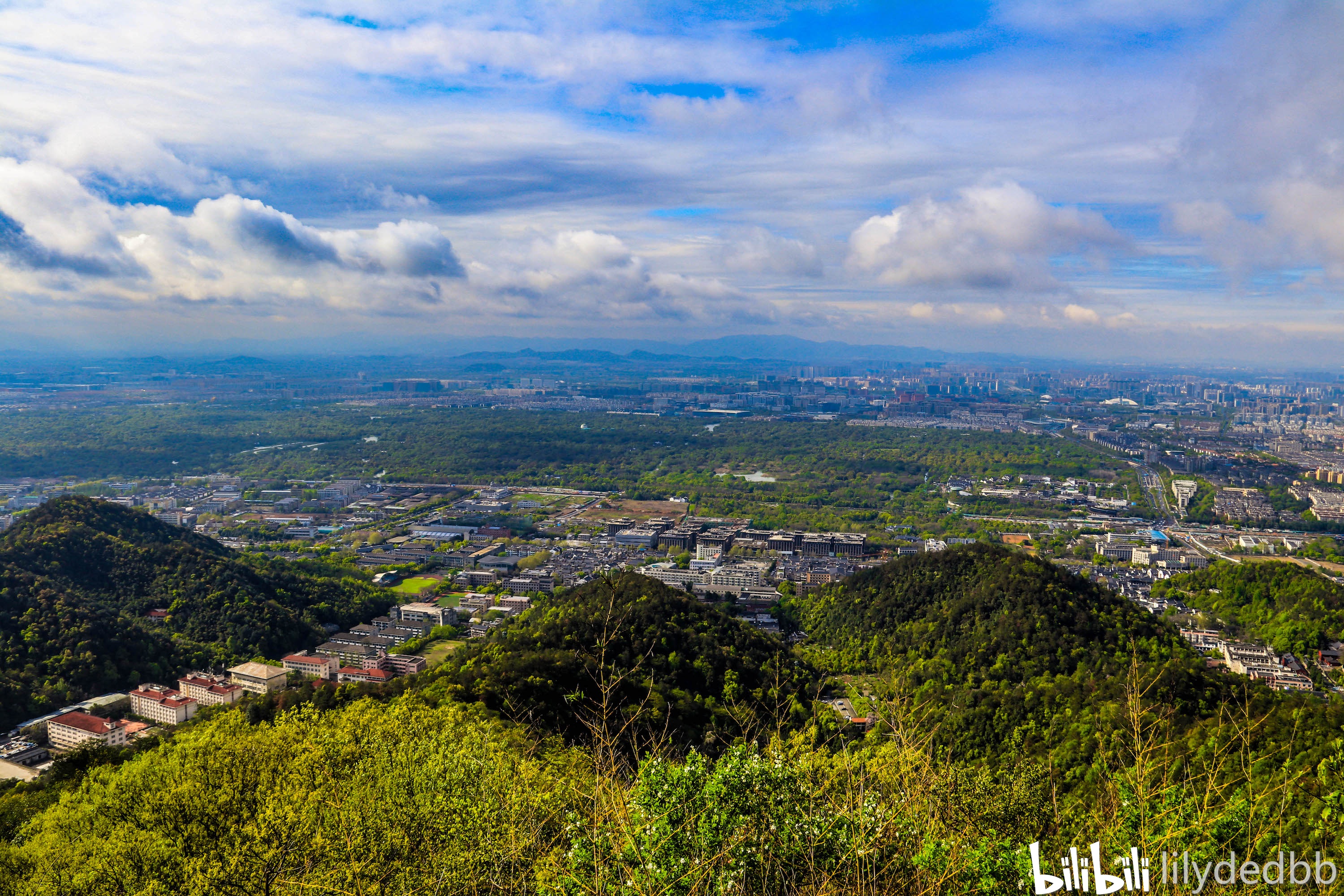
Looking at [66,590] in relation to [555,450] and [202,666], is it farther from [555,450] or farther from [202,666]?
[555,450]

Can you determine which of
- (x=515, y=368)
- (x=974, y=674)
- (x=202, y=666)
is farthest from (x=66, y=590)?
(x=515, y=368)

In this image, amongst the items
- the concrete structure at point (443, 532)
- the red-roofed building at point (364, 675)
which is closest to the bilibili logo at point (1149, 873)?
the red-roofed building at point (364, 675)

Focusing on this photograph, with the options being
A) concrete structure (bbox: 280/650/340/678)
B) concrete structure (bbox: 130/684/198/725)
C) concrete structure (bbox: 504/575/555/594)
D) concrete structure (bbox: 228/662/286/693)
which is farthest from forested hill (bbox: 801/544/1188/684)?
concrete structure (bbox: 130/684/198/725)

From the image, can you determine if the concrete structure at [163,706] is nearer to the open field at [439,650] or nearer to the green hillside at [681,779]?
the green hillside at [681,779]

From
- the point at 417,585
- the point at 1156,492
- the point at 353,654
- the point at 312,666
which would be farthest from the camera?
the point at 1156,492

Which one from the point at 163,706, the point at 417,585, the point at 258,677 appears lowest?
the point at 417,585

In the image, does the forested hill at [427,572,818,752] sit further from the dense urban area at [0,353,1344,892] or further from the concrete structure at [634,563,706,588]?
the concrete structure at [634,563,706,588]

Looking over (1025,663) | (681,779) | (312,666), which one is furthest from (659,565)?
(681,779)

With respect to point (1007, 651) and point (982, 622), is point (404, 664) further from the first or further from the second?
point (1007, 651)
